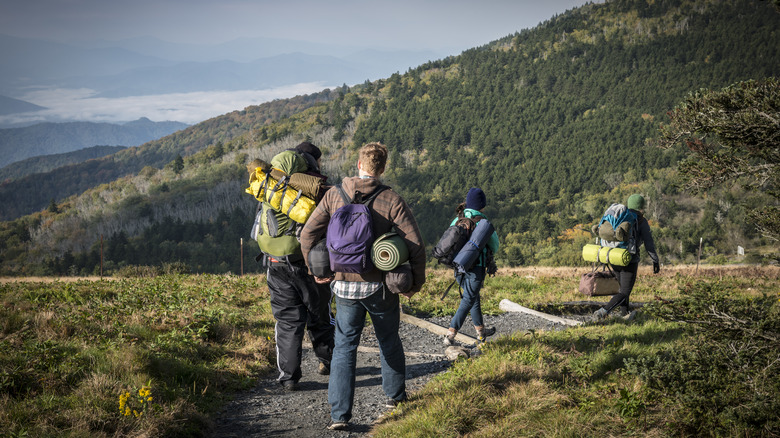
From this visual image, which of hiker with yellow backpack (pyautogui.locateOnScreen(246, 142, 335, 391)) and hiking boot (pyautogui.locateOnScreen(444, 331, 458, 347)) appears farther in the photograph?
hiking boot (pyautogui.locateOnScreen(444, 331, 458, 347))

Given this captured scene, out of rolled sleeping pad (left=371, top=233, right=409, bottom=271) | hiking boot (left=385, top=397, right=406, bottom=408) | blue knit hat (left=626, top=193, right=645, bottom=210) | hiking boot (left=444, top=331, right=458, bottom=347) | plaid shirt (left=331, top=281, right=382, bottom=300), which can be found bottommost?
hiking boot (left=444, top=331, right=458, bottom=347)

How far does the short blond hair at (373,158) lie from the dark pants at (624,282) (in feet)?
18.1

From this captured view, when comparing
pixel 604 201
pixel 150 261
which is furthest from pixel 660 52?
pixel 150 261

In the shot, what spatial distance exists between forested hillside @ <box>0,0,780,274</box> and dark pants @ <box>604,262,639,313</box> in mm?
68074

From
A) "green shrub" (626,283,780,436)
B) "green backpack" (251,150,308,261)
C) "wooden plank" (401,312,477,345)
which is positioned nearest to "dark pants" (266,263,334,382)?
"green backpack" (251,150,308,261)

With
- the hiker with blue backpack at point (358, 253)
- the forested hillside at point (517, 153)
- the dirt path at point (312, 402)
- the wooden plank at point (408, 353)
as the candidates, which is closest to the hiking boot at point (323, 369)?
the dirt path at point (312, 402)

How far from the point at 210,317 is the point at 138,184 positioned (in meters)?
150

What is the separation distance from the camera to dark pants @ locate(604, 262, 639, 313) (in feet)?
26.1

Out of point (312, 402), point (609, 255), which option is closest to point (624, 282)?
point (609, 255)

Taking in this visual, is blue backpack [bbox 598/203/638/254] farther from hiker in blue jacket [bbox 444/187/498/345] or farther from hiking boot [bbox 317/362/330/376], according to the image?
hiking boot [bbox 317/362/330/376]

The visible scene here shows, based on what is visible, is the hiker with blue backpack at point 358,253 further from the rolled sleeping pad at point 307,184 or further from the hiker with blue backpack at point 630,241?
the hiker with blue backpack at point 630,241

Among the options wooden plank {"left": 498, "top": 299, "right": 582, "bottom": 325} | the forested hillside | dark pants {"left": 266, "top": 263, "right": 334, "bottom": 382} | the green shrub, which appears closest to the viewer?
the green shrub

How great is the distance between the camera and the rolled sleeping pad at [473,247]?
19.4 ft

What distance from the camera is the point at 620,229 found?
7.62m
